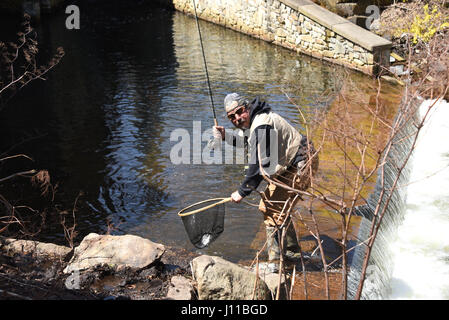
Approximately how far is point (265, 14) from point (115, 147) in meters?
8.66

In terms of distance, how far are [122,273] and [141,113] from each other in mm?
5886

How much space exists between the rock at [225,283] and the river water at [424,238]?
1700 millimetres

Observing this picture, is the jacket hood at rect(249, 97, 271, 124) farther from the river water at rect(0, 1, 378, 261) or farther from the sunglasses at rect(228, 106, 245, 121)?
the river water at rect(0, 1, 378, 261)

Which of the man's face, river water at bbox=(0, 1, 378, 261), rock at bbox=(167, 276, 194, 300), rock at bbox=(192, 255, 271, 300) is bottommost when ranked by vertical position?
river water at bbox=(0, 1, 378, 261)

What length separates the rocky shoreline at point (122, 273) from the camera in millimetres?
4863

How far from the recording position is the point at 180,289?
16.7ft

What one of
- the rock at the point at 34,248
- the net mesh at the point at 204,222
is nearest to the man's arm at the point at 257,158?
the net mesh at the point at 204,222

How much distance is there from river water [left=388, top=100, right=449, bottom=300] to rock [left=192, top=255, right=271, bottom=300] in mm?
1700

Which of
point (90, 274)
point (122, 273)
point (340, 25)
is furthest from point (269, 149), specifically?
point (340, 25)

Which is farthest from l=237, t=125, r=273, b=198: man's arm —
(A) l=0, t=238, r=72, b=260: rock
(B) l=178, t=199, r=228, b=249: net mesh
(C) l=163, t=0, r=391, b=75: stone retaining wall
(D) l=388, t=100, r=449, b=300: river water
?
(C) l=163, t=0, r=391, b=75: stone retaining wall

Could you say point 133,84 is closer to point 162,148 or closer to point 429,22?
point 162,148

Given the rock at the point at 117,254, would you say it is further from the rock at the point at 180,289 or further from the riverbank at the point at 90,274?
the rock at the point at 180,289

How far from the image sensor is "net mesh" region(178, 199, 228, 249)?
5.44m

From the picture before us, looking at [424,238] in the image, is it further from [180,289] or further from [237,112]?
[180,289]
